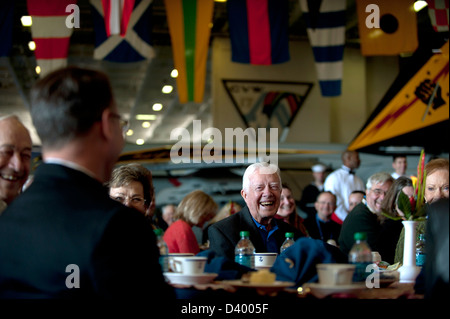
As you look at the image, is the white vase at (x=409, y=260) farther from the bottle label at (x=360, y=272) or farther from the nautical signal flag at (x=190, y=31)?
the nautical signal flag at (x=190, y=31)

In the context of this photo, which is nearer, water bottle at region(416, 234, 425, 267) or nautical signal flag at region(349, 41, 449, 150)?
water bottle at region(416, 234, 425, 267)

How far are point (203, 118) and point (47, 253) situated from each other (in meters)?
26.6

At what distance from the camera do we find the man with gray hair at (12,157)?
268 cm

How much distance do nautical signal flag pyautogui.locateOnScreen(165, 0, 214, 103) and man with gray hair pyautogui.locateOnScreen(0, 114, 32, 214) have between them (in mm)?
6938

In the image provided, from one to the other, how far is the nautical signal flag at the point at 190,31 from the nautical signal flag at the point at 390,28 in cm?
225

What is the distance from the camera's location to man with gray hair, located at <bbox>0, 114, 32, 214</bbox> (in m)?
2.68

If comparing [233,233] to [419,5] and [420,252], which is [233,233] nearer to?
[420,252]

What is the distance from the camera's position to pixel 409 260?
313 centimetres

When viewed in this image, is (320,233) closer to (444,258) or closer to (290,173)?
(444,258)

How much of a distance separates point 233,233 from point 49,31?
6184mm

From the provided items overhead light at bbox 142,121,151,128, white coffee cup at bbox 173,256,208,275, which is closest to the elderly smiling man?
white coffee cup at bbox 173,256,208,275

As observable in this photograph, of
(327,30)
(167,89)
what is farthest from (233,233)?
(167,89)

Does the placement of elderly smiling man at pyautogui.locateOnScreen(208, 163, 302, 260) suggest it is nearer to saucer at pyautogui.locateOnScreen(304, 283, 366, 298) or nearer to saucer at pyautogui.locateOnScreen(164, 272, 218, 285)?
saucer at pyautogui.locateOnScreen(164, 272, 218, 285)

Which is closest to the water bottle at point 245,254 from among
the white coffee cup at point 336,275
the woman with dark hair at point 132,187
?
the woman with dark hair at point 132,187
